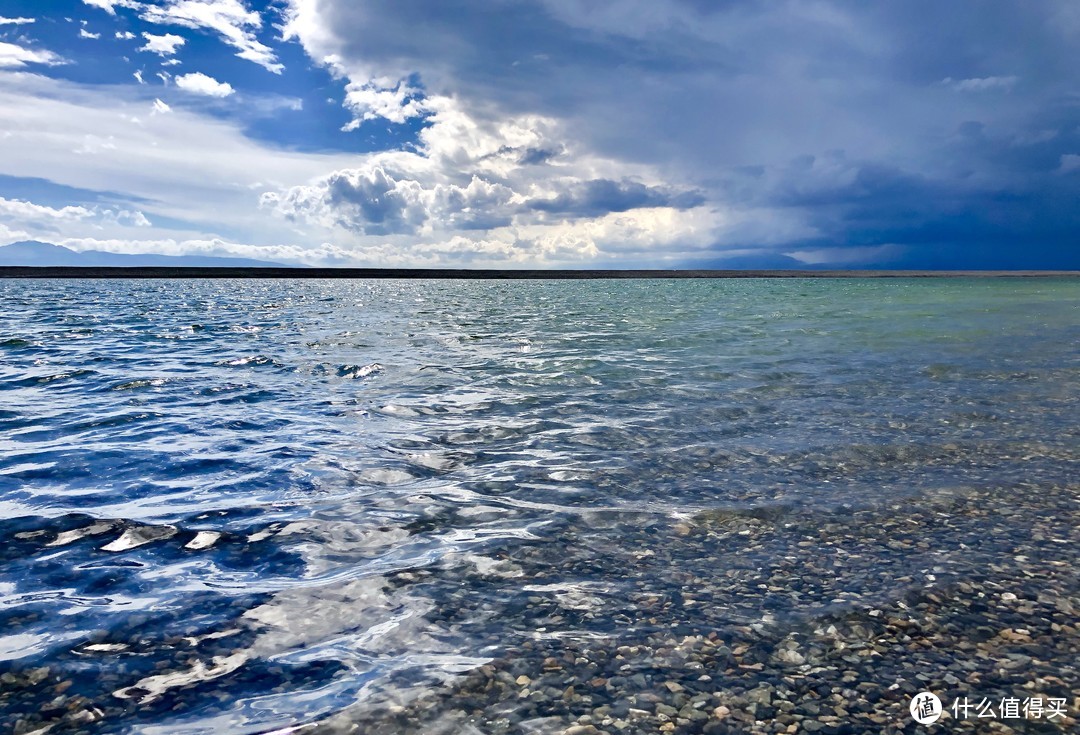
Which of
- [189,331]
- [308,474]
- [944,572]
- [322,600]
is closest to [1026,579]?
[944,572]

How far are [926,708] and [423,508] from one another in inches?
210

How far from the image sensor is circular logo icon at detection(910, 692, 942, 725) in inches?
159

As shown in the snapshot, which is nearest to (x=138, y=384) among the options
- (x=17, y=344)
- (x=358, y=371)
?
(x=358, y=371)

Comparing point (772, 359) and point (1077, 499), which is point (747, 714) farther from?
point (772, 359)

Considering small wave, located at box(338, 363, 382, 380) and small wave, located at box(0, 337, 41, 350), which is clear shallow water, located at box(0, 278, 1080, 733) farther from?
small wave, located at box(0, 337, 41, 350)

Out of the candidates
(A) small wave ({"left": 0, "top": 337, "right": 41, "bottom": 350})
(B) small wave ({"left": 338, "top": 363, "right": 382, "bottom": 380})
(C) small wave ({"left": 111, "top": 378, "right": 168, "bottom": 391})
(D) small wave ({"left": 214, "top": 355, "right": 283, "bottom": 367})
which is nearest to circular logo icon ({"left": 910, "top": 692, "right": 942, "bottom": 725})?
(B) small wave ({"left": 338, "top": 363, "right": 382, "bottom": 380})

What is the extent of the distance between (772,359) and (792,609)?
1609 cm

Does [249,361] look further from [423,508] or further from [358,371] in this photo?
[423,508]

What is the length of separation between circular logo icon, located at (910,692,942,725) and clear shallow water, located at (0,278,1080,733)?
999mm

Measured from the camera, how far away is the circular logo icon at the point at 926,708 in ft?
13.3

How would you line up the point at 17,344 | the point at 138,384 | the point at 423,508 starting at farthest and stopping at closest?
the point at 17,344, the point at 138,384, the point at 423,508

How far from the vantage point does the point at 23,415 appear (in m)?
13.0

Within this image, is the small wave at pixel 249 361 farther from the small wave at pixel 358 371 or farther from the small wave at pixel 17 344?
the small wave at pixel 17 344

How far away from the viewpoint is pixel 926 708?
4137mm
